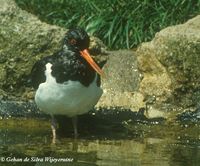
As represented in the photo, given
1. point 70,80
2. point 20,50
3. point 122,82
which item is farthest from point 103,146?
point 20,50

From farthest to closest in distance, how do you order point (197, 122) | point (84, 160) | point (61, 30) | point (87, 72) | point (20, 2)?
1. point (20, 2)
2. point (61, 30)
3. point (197, 122)
4. point (87, 72)
5. point (84, 160)

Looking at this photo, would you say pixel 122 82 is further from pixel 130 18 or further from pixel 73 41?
pixel 130 18

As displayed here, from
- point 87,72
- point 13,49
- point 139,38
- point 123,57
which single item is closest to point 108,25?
point 139,38

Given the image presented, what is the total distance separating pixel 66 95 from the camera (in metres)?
8.03

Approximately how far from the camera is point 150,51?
9.34 m

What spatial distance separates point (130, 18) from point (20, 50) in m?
2.51

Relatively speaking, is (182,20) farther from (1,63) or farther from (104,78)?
(1,63)

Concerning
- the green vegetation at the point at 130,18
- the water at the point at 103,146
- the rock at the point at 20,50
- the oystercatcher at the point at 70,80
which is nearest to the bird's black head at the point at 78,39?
the oystercatcher at the point at 70,80

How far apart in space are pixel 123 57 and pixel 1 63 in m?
1.66

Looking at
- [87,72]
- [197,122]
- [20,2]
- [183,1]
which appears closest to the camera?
[87,72]

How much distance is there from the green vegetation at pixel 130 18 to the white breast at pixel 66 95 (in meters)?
3.08

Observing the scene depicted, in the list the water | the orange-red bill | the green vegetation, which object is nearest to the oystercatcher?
the orange-red bill

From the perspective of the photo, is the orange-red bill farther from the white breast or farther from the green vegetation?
the green vegetation

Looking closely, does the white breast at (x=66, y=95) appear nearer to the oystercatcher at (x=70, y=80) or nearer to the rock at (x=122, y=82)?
the oystercatcher at (x=70, y=80)
